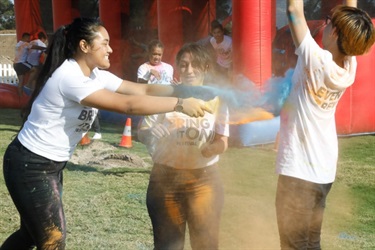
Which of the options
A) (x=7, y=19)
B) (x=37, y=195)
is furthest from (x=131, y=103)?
(x=7, y=19)

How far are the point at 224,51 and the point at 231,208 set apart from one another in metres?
4.73

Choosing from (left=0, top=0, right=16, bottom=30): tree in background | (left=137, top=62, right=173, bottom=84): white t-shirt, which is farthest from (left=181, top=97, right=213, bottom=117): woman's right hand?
(left=0, top=0, right=16, bottom=30): tree in background

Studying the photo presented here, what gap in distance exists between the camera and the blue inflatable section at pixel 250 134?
356 inches

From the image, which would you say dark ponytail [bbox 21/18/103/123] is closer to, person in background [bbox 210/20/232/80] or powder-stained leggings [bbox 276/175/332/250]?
powder-stained leggings [bbox 276/175/332/250]

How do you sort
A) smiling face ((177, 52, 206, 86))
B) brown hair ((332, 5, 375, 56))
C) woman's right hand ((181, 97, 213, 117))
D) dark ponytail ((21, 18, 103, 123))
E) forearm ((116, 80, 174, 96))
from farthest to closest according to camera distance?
forearm ((116, 80, 174, 96)) → smiling face ((177, 52, 206, 86)) → dark ponytail ((21, 18, 103, 123)) → brown hair ((332, 5, 375, 56)) → woman's right hand ((181, 97, 213, 117))

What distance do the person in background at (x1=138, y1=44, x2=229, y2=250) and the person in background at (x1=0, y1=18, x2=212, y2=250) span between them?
45cm

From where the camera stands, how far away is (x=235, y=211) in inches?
213

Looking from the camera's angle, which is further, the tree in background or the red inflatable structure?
the tree in background

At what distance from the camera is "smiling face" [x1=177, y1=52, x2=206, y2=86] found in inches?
137

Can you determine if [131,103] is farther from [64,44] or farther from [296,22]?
[296,22]

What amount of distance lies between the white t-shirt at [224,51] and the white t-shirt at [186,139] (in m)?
5.93

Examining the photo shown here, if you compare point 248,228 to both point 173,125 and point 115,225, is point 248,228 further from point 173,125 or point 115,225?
point 173,125

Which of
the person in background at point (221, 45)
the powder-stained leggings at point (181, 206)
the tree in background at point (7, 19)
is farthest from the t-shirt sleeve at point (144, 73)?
the tree in background at point (7, 19)

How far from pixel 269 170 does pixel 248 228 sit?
96.0 inches
